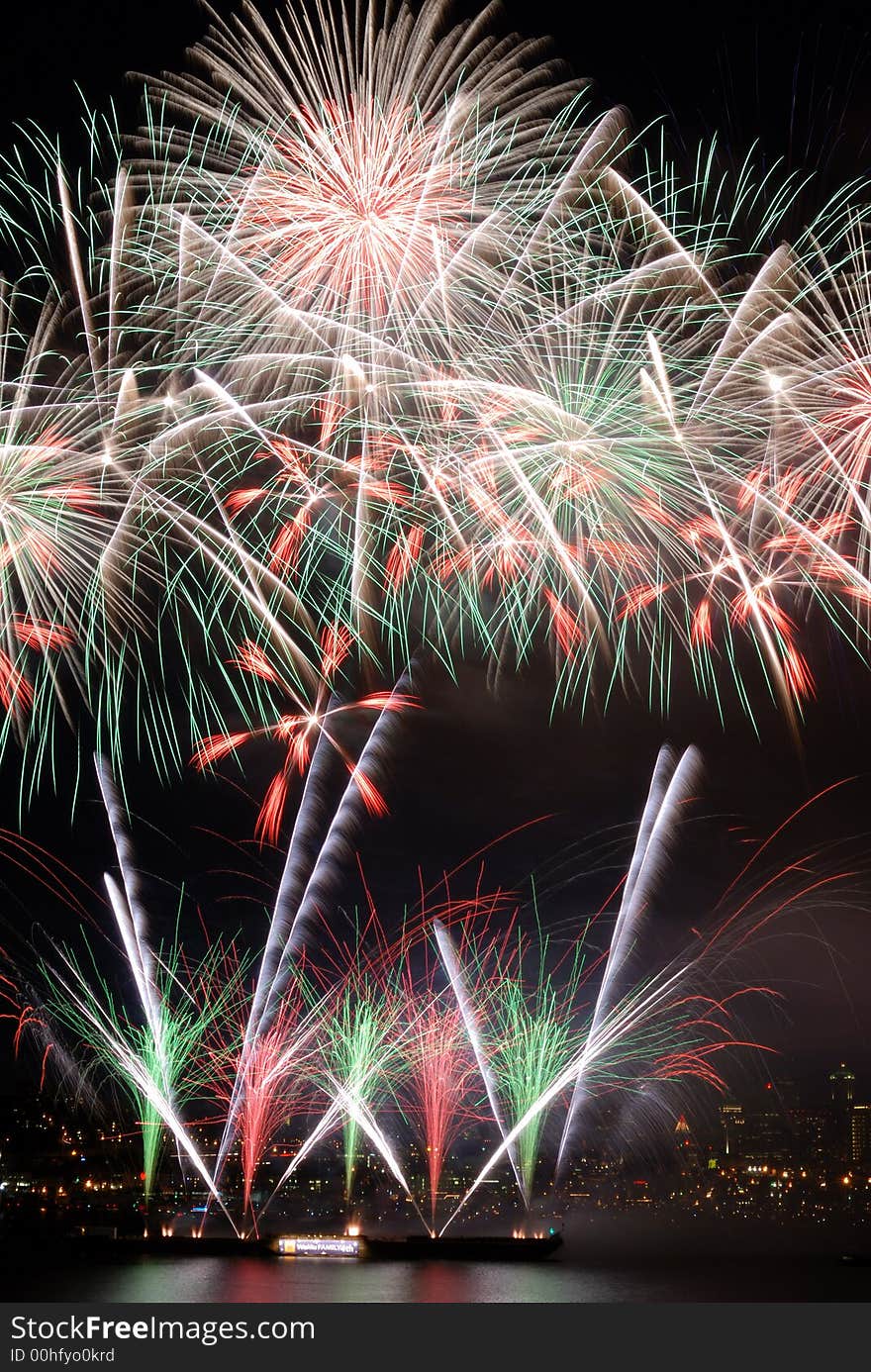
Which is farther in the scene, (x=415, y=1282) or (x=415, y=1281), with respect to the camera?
(x=415, y=1281)

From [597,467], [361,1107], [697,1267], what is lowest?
[697,1267]

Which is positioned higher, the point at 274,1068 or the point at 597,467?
the point at 597,467

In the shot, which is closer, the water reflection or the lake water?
the water reflection

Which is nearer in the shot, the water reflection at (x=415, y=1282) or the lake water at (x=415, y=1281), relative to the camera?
the water reflection at (x=415, y=1282)
